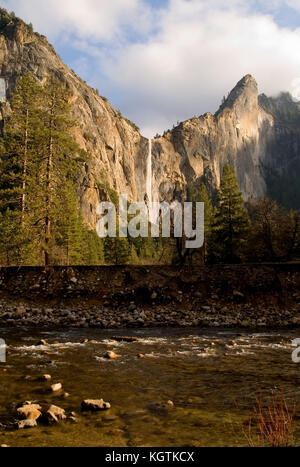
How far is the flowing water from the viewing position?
17.3ft

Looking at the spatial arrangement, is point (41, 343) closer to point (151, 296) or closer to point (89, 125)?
point (151, 296)

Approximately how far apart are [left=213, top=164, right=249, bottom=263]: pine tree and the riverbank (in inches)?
501

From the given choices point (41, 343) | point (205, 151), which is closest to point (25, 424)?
point (41, 343)

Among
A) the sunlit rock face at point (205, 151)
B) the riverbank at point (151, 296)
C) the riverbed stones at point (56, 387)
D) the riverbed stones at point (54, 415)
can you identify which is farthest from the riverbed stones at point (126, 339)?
the sunlit rock face at point (205, 151)

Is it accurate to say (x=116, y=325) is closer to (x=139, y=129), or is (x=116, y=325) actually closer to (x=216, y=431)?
(x=216, y=431)

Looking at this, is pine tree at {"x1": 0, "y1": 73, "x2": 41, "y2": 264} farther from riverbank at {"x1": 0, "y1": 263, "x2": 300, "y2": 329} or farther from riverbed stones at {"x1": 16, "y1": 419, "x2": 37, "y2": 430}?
riverbed stones at {"x1": 16, "y1": 419, "x2": 37, "y2": 430}

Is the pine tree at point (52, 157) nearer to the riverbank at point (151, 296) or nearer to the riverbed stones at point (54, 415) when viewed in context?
the riverbank at point (151, 296)

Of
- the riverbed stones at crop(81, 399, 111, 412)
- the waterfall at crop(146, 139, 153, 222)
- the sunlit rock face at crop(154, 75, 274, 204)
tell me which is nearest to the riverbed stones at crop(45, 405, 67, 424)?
the riverbed stones at crop(81, 399, 111, 412)

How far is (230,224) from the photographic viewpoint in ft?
124

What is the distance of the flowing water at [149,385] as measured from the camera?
5266mm

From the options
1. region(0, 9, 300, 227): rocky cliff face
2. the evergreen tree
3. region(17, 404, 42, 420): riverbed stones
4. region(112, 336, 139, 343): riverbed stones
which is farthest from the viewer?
region(0, 9, 300, 227): rocky cliff face

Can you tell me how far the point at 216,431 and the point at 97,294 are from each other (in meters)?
17.5
